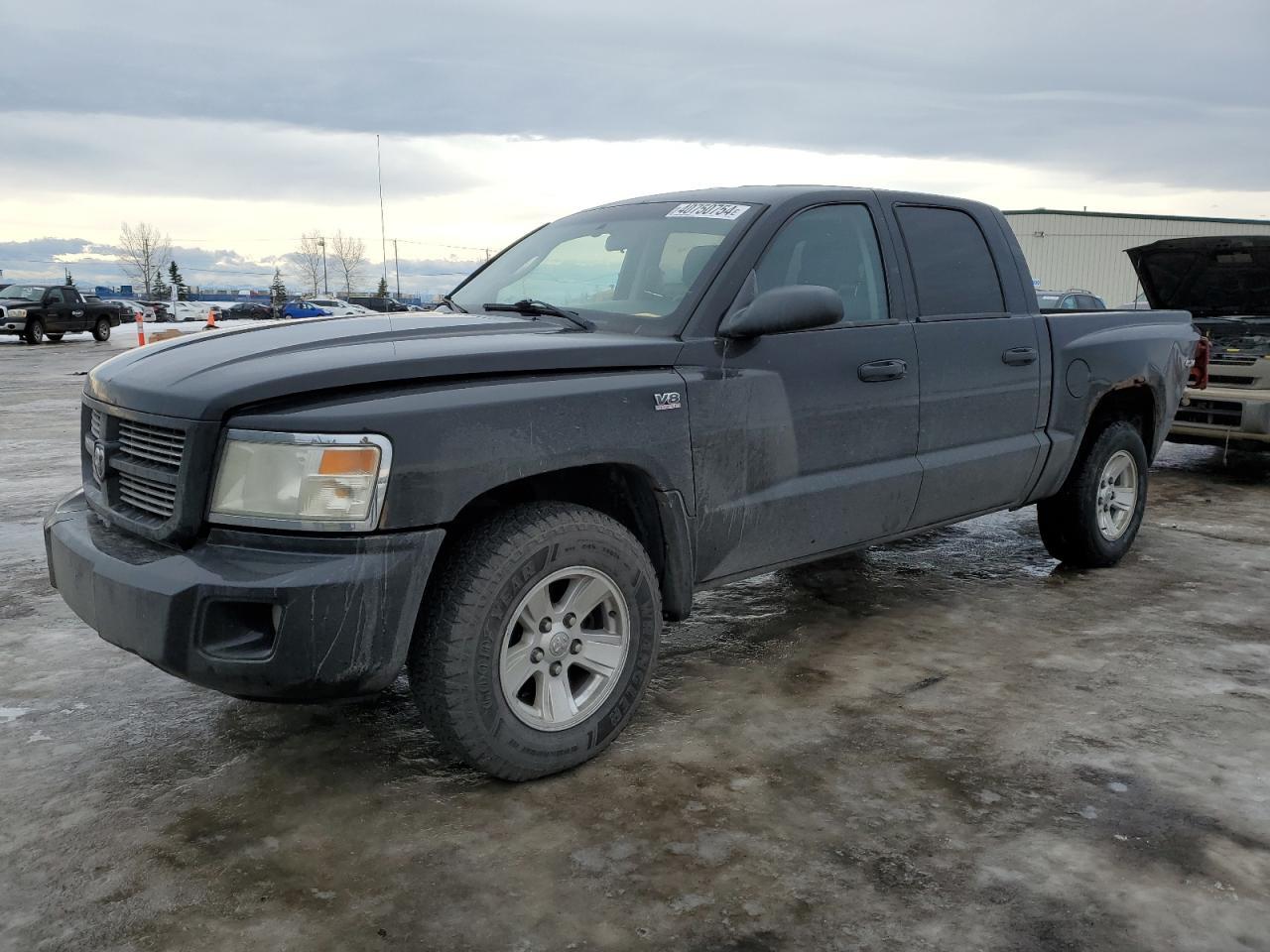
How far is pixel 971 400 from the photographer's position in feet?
13.9

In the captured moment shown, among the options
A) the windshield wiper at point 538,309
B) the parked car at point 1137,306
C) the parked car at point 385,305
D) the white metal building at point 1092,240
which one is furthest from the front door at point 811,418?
the white metal building at point 1092,240

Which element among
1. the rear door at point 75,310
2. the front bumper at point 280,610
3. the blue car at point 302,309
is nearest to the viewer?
the front bumper at point 280,610

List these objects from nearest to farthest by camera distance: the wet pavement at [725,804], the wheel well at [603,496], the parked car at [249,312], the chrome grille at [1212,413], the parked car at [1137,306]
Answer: the wet pavement at [725,804] → the wheel well at [603,496] → the parked car at [1137,306] → the chrome grille at [1212,413] → the parked car at [249,312]

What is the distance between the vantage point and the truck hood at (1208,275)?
303 inches

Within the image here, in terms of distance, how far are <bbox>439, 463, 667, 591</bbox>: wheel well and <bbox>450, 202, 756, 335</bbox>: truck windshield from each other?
0.50m

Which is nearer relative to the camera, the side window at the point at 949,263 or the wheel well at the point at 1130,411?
the side window at the point at 949,263

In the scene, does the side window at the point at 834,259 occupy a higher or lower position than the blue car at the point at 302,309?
higher

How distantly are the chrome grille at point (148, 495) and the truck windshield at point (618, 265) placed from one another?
1433mm

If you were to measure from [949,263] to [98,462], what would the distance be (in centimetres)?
326

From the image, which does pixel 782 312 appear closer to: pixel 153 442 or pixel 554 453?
pixel 554 453

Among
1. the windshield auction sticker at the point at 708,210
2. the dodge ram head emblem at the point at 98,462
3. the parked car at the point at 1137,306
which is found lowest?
the dodge ram head emblem at the point at 98,462

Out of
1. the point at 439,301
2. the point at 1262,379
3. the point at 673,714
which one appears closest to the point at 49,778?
the point at 673,714

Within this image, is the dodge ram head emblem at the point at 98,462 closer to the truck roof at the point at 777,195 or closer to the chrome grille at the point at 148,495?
the chrome grille at the point at 148,495

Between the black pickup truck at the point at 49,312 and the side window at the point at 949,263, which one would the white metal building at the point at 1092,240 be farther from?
the side window at the point at 949,263
